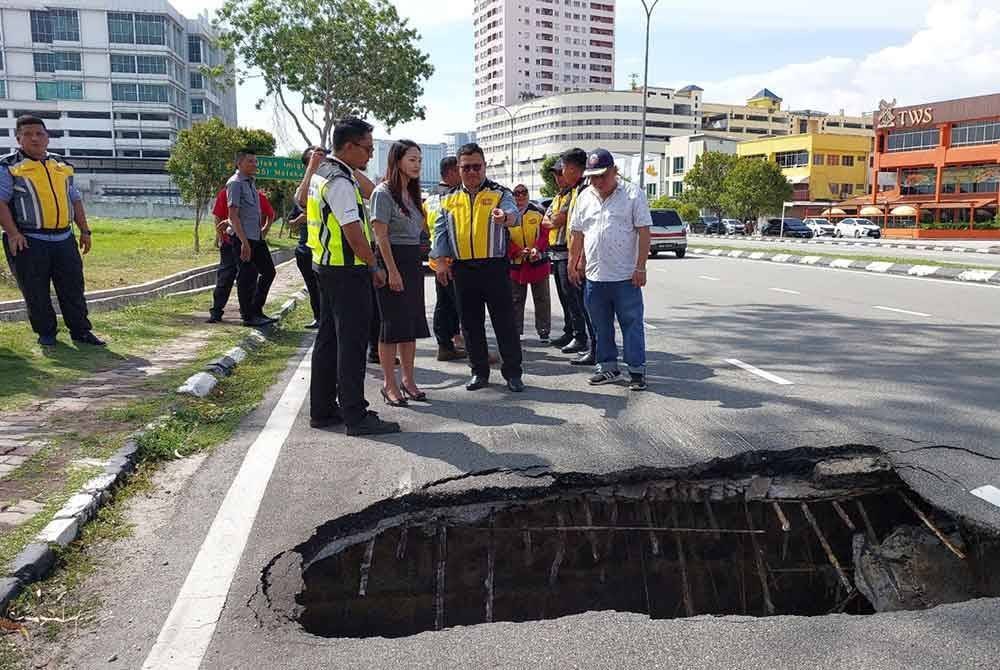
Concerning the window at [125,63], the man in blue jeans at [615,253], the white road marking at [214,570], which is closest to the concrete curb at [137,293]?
the white road marking at [214,570]

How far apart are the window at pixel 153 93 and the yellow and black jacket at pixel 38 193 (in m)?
92.5

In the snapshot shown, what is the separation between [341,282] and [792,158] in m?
79.4

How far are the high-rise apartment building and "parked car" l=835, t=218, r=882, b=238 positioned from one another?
108 m

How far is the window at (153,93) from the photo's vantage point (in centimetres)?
9044

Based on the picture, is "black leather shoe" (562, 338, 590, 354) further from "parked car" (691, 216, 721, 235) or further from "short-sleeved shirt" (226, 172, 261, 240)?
"parked car" (691, 216, 721, 235)

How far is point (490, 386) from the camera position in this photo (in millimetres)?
6766

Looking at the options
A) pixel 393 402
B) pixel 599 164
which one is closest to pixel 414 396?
pixel 393 402

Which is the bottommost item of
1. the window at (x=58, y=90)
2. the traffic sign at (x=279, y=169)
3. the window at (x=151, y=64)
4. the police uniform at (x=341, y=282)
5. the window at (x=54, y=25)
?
the police uniform at (x=341, y=282)

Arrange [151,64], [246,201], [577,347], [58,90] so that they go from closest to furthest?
1. [577,347]
2. [246,201]
3. [58,90]
4. [151,64]

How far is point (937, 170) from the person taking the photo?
57.4 meters

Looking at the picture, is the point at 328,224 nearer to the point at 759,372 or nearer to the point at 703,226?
the point at 759,372

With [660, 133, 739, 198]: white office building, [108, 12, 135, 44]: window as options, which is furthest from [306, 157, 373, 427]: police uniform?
[108, 12, 135, 44]: window

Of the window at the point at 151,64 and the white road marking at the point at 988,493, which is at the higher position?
the window at the point at 151,64

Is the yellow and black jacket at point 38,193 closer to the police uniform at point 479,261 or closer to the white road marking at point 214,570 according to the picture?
the police uniform at point 479,261
